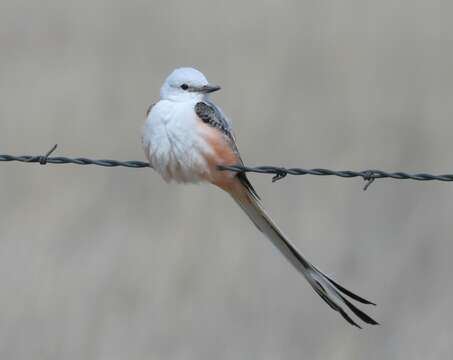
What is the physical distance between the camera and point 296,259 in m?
5.01

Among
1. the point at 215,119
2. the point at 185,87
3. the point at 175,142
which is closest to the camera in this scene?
the point at 175,142

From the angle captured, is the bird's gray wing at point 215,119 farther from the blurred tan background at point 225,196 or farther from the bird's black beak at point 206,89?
the blurred tan background at point 225,196

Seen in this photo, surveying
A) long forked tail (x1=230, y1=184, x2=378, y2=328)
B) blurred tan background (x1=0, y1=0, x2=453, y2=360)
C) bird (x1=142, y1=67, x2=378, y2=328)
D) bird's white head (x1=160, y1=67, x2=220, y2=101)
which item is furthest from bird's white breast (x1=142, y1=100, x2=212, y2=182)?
blurred tan background (x1=0, y1=0, x2=453, y2=360)

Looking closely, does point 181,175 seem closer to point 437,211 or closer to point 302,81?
point 437,211

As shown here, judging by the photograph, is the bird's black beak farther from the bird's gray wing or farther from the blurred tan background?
the blurred tan background

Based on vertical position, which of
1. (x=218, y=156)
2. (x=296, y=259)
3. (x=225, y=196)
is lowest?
(x=225, y=196)

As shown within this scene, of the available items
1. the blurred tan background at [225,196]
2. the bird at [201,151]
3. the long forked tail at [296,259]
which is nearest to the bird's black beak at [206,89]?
the bird at [201,151]

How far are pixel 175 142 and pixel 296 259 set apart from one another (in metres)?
0.74

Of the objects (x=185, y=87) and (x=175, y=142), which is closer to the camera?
(x=175, y=142)

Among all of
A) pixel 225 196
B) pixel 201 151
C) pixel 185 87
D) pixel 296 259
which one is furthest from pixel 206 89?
pixel 225 196

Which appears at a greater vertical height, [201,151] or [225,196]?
[201,151]

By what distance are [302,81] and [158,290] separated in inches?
72.8

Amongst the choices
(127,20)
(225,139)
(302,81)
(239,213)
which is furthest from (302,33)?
(225,139)

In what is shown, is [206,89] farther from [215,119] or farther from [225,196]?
[225,196]
